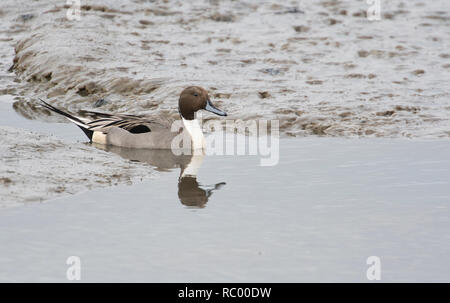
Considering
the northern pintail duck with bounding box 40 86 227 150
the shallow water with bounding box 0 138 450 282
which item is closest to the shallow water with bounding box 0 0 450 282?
the shallow water with bounding box 0 138 450 282

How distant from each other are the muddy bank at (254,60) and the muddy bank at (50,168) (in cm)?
254

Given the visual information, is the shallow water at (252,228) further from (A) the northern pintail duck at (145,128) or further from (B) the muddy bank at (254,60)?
(B) the muddy bank at (254,60)

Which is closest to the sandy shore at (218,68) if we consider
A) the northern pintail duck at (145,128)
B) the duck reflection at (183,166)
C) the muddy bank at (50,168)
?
the muddy bank at (50,168)

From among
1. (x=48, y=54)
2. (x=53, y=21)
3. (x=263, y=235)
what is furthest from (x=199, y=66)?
(x=263, y=235)

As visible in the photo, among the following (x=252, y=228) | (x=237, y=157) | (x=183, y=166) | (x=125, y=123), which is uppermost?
(x=125, y=123)

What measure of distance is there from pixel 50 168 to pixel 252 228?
103 inches

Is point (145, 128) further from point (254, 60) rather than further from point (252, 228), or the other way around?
point (254, 60)

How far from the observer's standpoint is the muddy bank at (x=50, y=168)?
7.59 m

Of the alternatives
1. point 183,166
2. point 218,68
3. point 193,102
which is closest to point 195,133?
point 193,102

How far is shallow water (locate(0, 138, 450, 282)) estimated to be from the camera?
5695 mm

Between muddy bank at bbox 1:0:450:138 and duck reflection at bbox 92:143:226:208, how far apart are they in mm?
1703

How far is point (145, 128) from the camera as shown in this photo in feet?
33.0

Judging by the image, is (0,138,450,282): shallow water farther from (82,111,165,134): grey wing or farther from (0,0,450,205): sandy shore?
(82,111,165,134): grey wing

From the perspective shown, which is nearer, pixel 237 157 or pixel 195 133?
pixel 237 157
